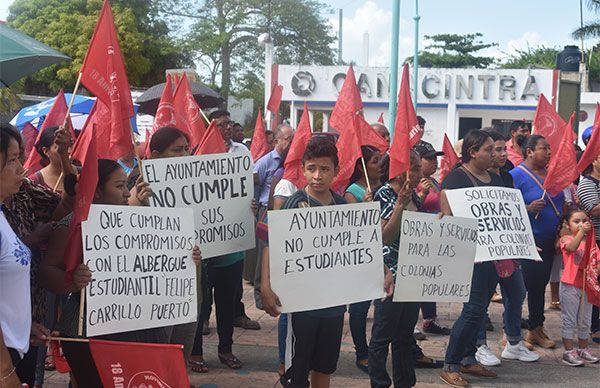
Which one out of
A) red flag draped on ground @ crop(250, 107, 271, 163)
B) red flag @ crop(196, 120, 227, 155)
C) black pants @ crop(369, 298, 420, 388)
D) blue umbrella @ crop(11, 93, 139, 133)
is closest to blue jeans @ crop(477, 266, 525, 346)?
black pants @ crop(369, 298, 420, 388)

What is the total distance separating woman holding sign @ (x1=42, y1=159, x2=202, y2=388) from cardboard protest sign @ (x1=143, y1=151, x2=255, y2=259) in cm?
71

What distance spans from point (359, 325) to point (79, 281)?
294 cm

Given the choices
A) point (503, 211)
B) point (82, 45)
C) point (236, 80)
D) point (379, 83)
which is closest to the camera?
point (503, 211)

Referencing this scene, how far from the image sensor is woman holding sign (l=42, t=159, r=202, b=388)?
3615 millimetres

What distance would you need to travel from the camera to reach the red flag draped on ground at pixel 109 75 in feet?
15.0

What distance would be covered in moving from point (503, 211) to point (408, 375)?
63.0 inches

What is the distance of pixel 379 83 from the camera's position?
1200 inches

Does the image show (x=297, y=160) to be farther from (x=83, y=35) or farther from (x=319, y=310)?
(x=83, y=35)

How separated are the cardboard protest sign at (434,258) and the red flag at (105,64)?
206 cm

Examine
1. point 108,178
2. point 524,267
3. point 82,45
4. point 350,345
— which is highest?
point 82,45

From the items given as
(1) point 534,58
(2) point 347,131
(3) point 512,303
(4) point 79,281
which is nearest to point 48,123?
(2) point 347,131

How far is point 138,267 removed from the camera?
4.02 metres

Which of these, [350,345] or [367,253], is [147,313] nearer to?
[367,253]

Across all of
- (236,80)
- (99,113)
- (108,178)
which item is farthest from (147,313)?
(236,80)
